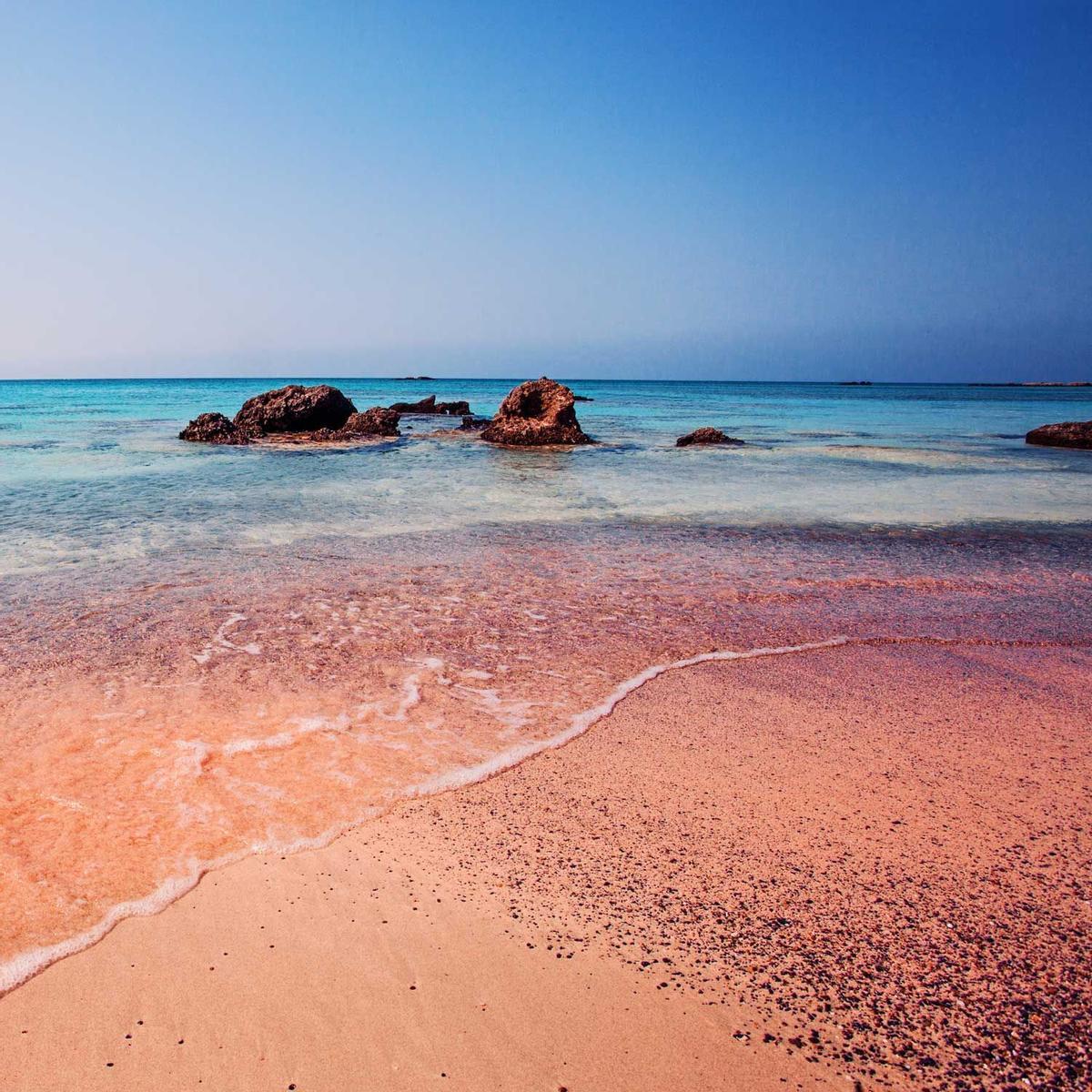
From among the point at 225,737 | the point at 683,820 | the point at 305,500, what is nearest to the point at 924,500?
the point at 305,500

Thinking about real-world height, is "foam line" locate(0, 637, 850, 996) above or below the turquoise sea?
below

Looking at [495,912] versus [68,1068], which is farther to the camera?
[495,912]

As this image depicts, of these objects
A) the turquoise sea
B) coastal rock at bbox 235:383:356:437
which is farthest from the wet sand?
coastal rock at bbox 235:383:356:437

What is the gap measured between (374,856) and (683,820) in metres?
1.12

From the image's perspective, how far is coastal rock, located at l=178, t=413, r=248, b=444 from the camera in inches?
776

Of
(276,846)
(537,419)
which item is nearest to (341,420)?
(537,419)

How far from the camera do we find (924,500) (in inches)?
435

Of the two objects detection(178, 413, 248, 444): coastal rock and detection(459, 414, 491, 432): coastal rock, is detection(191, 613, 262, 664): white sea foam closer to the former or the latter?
detection(178, 413, 248, 444): coastal rock

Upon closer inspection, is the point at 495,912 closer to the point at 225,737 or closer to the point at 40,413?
the point at 225,737

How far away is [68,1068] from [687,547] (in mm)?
6539

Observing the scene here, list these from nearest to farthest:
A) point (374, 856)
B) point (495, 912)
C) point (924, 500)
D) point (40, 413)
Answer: point (495, 912) < point (374, 856) < point (924, 500) < point (40, 413)

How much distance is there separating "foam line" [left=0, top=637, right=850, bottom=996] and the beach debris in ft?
58.6

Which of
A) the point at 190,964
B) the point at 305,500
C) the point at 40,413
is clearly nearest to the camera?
the point at 190,964

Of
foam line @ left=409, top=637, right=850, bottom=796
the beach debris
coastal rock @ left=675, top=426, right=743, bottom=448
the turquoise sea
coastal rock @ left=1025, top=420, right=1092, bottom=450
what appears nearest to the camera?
foam line @ left=409, top=637, right=850, bottom=796
